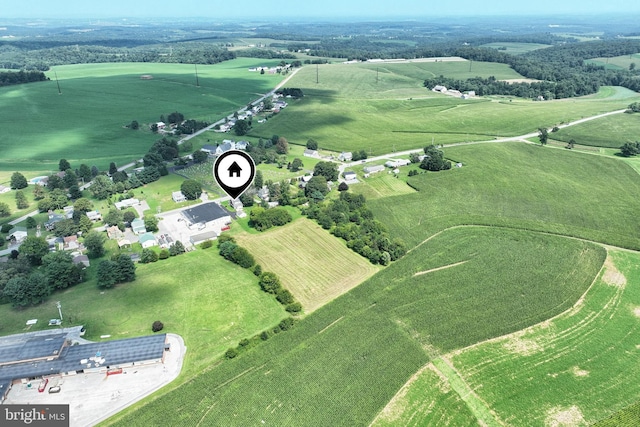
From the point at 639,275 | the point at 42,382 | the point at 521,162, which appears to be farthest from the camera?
the point at 521,162

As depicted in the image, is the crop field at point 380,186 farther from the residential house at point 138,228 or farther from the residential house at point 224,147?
the residential house at point 138,228

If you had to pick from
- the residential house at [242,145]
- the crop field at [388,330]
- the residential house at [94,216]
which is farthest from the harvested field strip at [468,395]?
the residential house at [242,145]

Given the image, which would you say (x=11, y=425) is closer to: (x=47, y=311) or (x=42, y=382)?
(x=42, y=382)

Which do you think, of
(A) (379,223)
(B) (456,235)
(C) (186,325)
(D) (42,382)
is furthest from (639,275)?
(D) (42,382)

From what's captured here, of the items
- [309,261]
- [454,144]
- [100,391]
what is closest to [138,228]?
[309,261]

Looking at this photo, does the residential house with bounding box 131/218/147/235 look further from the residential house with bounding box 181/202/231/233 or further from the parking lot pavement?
the parking lot pavement

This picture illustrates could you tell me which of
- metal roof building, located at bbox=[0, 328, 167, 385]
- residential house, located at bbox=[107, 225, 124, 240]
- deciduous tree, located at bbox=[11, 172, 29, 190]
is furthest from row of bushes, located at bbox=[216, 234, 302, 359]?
deciduous tree, located at bbox=[11, 172, 29, 190]

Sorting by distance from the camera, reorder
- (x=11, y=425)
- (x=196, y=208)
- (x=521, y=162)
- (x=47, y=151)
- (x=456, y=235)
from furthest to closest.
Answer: (x=47, y=151)
(x=521, y=162)
(x=196, y=208)
(x=456, y=235)
(x=11, y=425)
